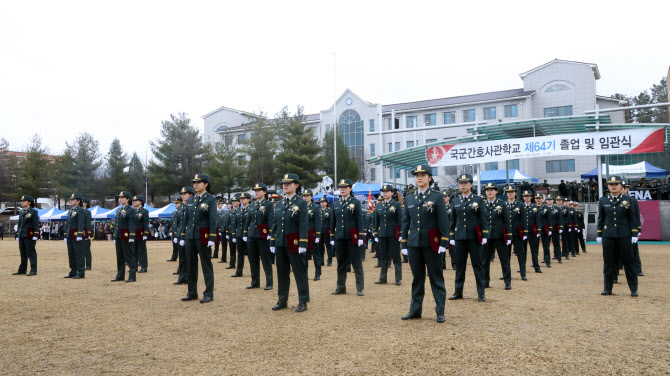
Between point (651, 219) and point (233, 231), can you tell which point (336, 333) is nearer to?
point (233, 231)

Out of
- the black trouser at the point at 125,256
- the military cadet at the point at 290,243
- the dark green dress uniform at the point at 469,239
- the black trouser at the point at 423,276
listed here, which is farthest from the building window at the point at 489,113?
the black trouser at the point at 423,276

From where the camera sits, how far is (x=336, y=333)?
612 centimetres

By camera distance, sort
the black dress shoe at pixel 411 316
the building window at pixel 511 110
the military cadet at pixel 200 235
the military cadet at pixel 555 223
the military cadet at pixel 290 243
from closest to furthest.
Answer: the black dress shoe at pixel 411 316, the military cadet at pixel 290 243, the military cadet at pixel 200 235, the military cadet at pixel 555 223, the building window at pixel 511 110

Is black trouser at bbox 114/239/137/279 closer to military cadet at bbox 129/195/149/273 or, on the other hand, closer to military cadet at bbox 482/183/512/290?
military cadet at bbox 129/195/149/273

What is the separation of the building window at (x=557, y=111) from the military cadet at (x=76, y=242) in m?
47.4

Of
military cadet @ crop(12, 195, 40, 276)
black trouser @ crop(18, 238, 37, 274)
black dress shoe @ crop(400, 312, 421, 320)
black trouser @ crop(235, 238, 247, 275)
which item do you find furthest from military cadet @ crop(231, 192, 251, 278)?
black dress shoe @ crop(400, 312, 421, 320)

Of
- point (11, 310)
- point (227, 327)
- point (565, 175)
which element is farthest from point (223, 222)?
point (565, 175)

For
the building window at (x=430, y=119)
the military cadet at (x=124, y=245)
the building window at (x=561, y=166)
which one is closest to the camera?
the military cadet at (x=124, y=245)

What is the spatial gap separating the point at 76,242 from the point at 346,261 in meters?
7.72

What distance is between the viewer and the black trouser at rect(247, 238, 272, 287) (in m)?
10.0

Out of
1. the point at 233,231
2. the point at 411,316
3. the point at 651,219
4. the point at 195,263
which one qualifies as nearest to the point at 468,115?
the point at 651,219

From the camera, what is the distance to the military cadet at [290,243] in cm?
781

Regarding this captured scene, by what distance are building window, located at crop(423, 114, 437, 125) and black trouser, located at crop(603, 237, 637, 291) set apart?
46938 millimetres

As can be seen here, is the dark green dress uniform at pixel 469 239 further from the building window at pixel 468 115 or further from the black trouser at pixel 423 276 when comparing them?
the building window at pixel 468 115
